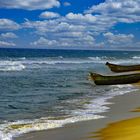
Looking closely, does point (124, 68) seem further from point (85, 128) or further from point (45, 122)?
point (85, 128)

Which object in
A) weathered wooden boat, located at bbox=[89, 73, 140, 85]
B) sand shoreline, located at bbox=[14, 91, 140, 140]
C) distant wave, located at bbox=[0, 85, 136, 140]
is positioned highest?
weathered wooden boat, located at bbox=[89, 73, 140, 85]

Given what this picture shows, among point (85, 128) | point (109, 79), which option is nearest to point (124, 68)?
point (109, 79)

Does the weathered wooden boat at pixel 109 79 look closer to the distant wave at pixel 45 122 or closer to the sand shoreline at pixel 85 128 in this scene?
the sand shoreline at pixel 85 128

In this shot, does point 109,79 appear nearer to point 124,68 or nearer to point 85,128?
point 124,68

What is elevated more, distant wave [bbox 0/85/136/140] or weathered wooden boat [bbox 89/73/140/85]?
weathered wooden boat [bbox 89/73/140/85]

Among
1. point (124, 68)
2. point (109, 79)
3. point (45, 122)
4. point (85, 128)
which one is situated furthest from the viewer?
point (124, 68)

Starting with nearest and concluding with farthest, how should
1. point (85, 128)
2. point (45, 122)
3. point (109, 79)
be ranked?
point (85, 128) < point (45, 122) < point (109, 79)

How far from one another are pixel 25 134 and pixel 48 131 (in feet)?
2.37

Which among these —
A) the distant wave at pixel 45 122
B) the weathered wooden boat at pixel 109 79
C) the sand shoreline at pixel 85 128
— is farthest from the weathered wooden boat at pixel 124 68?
the distant wave at pixel 45 122

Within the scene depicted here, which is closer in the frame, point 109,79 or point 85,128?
point 85,128

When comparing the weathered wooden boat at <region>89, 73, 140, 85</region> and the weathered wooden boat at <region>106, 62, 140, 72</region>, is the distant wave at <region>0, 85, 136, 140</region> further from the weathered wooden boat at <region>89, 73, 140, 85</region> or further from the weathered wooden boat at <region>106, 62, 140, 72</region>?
the weathered wooden boat at <region>106, 62, 140, 72</region>

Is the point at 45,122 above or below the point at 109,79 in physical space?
below

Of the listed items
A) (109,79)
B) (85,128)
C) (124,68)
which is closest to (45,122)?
(85,128)

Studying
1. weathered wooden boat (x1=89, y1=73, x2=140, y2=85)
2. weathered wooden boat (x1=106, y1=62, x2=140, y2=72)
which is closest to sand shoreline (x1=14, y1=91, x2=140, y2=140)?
weathered wooden boat (x1=89, y1=73, x2=140, y2=85)
